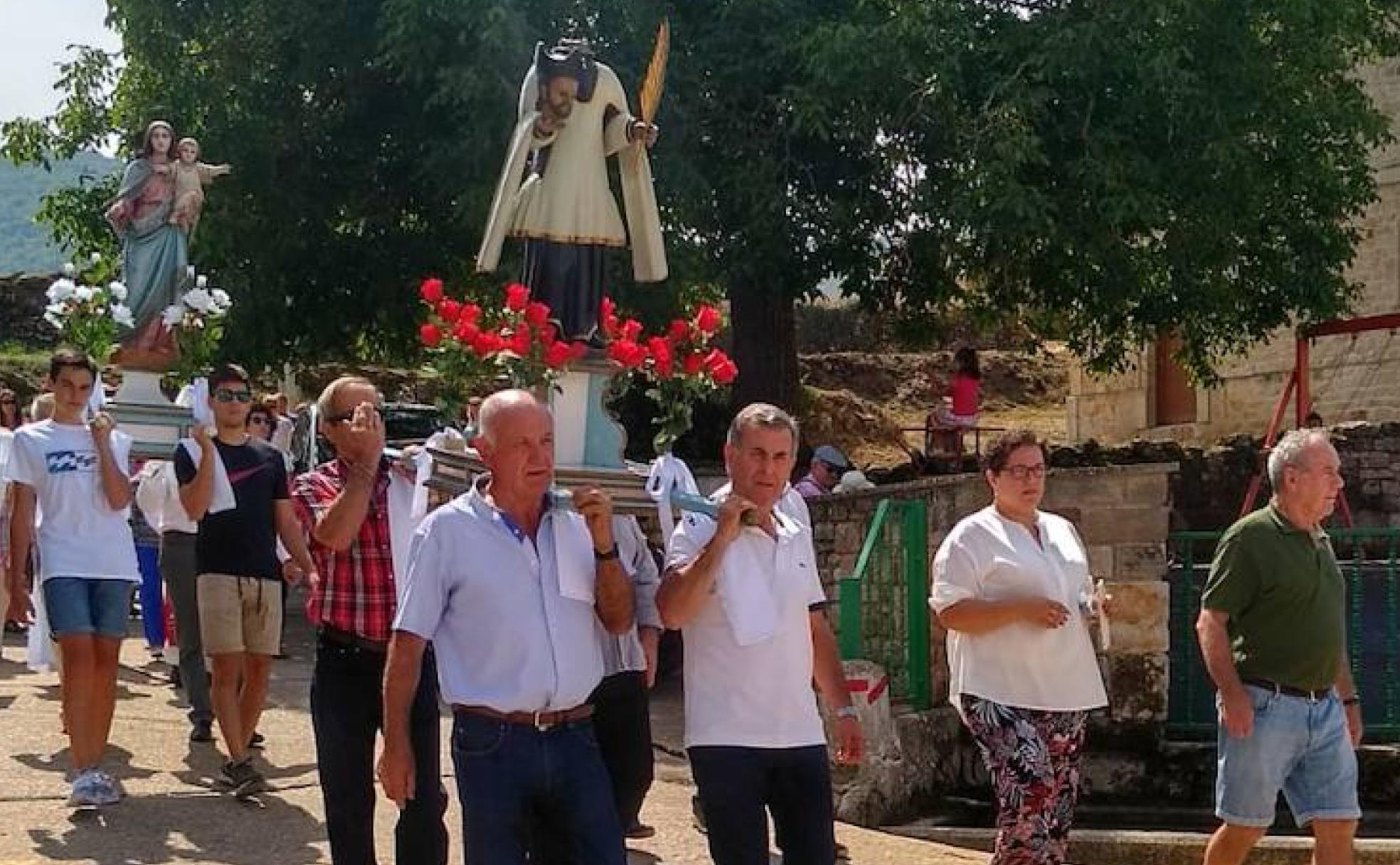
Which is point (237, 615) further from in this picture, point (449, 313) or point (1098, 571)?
point (1098, 571)

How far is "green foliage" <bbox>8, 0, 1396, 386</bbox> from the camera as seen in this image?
43.7ft

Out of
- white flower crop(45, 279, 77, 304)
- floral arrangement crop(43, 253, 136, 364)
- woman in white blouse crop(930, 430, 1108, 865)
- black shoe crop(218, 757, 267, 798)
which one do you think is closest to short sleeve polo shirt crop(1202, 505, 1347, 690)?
woman in white blouse crop(930, 430, 1108, 865)

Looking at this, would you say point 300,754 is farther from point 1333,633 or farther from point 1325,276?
point 1325,276

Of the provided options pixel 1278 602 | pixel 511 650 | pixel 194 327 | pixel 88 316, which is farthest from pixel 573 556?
pixel 194 327

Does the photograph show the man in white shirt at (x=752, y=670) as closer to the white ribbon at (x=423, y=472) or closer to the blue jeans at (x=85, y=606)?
the white ribbon at (x=423, y=472)

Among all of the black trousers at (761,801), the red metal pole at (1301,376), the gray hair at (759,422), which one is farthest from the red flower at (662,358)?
the red metal pole at (1301,376)

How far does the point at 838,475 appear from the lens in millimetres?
11742

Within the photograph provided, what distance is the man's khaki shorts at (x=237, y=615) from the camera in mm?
7023

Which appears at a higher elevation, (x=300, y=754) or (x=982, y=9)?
(x=982, y=9)

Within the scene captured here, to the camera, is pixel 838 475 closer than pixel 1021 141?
Yes

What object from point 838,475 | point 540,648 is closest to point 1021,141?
point 838,475

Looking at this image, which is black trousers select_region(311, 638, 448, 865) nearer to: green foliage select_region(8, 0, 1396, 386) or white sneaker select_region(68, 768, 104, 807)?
white sneaker select_region(68, 768, 104, 807)

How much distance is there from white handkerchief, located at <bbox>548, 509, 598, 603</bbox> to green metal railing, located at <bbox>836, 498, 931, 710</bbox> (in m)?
4.59

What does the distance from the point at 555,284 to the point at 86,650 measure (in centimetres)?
222
